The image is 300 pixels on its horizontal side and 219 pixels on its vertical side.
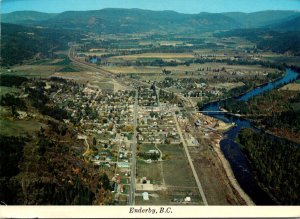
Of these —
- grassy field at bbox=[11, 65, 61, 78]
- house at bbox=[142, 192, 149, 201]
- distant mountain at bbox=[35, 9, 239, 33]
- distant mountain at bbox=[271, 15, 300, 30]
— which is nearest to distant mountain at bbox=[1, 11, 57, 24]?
distant mountain at bbox=[35, 9, 239, 33]

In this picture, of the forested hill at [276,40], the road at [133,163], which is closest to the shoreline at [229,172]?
the road at [133,163]

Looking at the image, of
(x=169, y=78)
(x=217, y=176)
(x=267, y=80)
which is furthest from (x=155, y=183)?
(x=267, y=80)

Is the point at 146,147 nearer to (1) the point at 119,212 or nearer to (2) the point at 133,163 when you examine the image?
(2) the point at 133,163

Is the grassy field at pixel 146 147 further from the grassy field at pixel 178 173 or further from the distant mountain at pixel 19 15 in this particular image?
the distant mountain at pixel 19 15

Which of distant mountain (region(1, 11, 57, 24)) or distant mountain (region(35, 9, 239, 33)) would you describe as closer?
distant mountain (region(1, 11, 57, 24))

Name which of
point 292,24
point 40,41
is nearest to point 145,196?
point 40,41

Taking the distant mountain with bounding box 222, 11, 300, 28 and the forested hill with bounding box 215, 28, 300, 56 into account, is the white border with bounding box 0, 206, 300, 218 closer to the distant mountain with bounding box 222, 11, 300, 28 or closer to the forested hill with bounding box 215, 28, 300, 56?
the distant mountain with bounding box 222, 11, 300, 28
